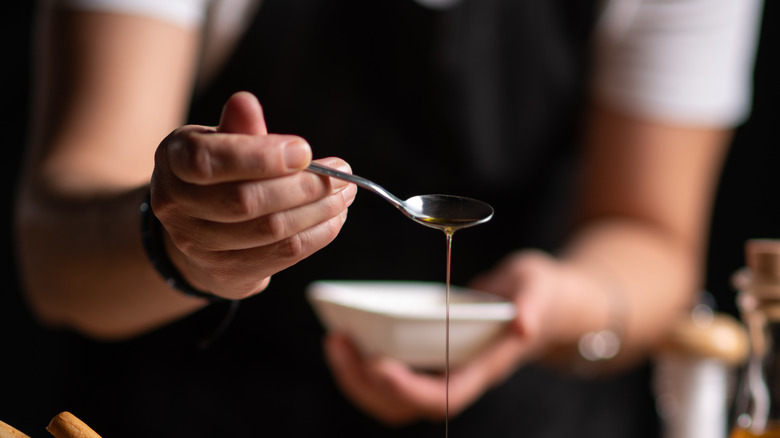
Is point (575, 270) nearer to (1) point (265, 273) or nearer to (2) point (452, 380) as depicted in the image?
(2) point (452, 380)

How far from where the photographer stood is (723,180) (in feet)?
3.26

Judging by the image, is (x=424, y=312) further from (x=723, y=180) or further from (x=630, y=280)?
(x=723, y=180)

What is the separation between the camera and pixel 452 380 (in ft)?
1.48

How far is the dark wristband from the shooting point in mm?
208

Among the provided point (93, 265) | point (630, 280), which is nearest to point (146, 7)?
point (93, 265)

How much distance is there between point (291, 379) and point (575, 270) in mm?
258

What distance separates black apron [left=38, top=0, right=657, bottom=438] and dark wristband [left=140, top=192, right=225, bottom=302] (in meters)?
0.31

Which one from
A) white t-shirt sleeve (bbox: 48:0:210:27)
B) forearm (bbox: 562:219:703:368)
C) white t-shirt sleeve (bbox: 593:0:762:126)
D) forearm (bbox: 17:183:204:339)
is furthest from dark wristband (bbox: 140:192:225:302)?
white t-shirt sleeve (bbox: 593:0:762:126)

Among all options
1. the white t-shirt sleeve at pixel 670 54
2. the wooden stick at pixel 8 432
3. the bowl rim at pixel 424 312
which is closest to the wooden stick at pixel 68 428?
the wooden stick at pixel 8 432

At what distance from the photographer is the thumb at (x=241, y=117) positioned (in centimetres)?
16

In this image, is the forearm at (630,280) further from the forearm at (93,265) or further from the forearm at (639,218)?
the forearm at (93,265)

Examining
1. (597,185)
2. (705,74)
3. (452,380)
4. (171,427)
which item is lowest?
(171,427)

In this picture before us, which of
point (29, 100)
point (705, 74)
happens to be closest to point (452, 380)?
point (705, 74)

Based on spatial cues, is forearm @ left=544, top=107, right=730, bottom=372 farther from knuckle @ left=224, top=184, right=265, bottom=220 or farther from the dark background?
knuckle @ left=224, top=184, right=265, bottom=220
